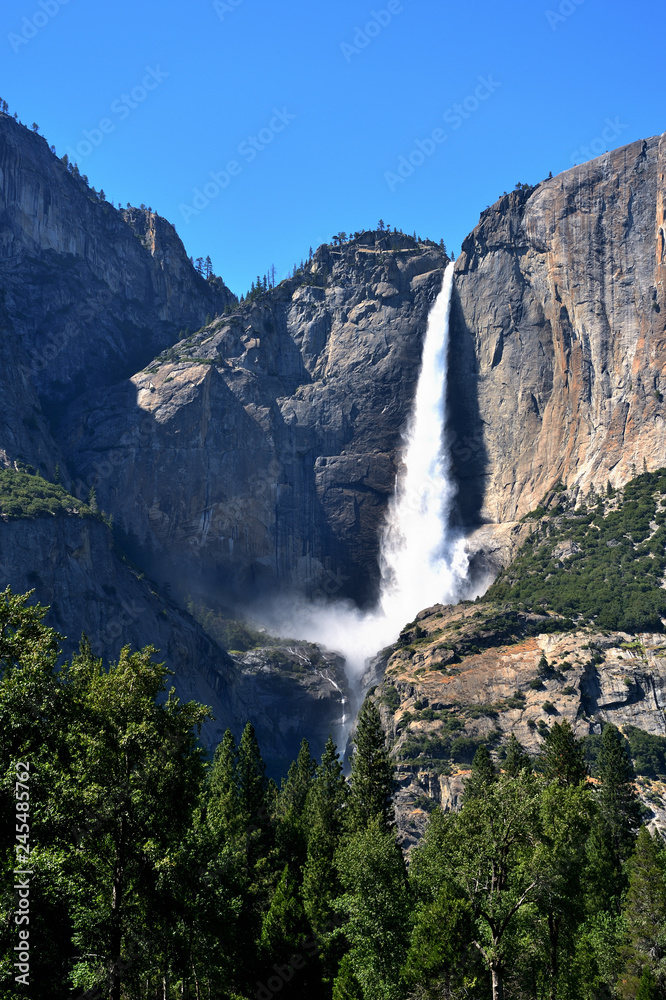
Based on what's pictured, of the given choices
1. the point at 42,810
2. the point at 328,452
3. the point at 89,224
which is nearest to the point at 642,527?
the point at 328,452

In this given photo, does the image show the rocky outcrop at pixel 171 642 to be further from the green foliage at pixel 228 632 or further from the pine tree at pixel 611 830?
the pine tree at pixel 611 830

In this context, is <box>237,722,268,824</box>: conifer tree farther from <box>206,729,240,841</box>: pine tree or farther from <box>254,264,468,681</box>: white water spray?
<box>254,264,468,681</box>: white water spray

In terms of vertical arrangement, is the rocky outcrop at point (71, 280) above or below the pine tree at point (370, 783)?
above

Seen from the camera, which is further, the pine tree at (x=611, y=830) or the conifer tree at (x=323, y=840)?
the pine tree at (x=611, y=830)

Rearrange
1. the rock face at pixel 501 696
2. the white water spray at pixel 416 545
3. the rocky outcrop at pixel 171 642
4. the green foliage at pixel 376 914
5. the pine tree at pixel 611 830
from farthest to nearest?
the white water spray at pixel 416 545 < the rocky outcrop at pixel 171 642 < the rock face at pixel 501 696 < the pine tree at pixel 611 830 < the green foliage at pixel 376 914

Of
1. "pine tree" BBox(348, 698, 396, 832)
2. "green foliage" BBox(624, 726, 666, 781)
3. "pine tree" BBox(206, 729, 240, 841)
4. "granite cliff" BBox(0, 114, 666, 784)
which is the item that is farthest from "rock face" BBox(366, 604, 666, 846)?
"pine tree" BBox(348, 698, 396, 832)

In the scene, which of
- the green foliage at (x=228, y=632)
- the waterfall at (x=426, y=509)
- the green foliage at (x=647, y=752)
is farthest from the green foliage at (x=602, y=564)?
the green foliage at (x=228, y=632)

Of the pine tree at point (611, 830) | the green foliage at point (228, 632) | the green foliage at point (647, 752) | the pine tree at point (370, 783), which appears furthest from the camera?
the green foliage at point (228, 632)

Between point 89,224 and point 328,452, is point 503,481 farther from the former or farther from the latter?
point 89,224

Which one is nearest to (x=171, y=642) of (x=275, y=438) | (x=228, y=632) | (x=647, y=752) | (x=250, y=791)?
(x=228, y=632)
